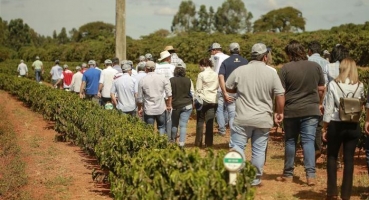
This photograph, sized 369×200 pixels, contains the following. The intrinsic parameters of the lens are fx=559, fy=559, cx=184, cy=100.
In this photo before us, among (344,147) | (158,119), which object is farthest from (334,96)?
(158,119)

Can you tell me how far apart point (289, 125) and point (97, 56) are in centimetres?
4400

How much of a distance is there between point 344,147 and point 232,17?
329ft

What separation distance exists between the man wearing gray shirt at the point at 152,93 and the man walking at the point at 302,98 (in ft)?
9.35

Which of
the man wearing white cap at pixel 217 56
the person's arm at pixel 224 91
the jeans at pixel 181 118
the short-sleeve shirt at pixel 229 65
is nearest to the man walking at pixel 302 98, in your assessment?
the person's arm at pixel 224 91

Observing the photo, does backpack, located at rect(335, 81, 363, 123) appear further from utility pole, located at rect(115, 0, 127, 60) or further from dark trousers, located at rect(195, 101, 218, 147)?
utility pole, located at rect(115, 0, 127, 60)

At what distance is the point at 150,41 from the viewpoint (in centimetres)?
4509

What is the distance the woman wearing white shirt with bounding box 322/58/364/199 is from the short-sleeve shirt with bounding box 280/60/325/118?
681 millimetres

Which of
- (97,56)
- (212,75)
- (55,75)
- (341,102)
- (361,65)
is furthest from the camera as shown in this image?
(97,56)

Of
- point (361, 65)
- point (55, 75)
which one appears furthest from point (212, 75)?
point (361, 65)

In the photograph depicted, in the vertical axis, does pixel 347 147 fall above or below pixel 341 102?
below

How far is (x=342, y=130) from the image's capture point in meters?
6.44

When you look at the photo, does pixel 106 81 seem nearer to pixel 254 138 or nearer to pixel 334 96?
pixel 254 138

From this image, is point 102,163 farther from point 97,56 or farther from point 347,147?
point 97,56

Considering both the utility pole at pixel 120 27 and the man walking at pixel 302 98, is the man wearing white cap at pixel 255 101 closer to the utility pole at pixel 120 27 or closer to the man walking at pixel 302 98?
the man walking at pixel 302 98
